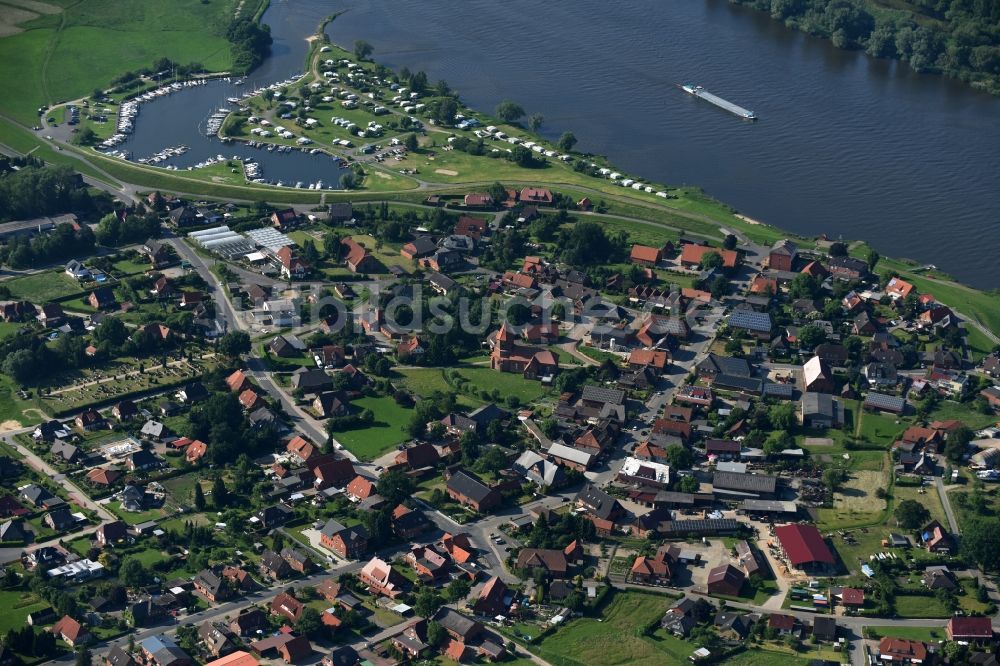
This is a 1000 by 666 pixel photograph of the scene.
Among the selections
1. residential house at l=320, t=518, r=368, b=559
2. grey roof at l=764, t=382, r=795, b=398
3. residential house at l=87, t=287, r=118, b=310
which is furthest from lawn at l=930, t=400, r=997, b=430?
residential house at l=87, t=287, r=118, b=310

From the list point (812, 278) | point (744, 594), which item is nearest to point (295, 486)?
point (744, 594)

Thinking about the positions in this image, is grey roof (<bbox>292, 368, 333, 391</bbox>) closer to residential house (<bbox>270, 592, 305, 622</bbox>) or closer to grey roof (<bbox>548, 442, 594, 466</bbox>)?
grey roof (<bbox>548, 442, 594, 466</bbox>)

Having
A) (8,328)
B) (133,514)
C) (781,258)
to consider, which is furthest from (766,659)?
(8,328)

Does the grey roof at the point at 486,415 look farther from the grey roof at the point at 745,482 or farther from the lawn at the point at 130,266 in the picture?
the lawn at the point at 130,266

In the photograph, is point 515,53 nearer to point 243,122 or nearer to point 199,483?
point 243,122

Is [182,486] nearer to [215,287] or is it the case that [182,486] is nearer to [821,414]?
[215,287]

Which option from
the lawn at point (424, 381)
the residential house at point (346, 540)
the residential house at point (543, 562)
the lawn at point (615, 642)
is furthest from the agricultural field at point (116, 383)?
the lawn at point (615, 642)
